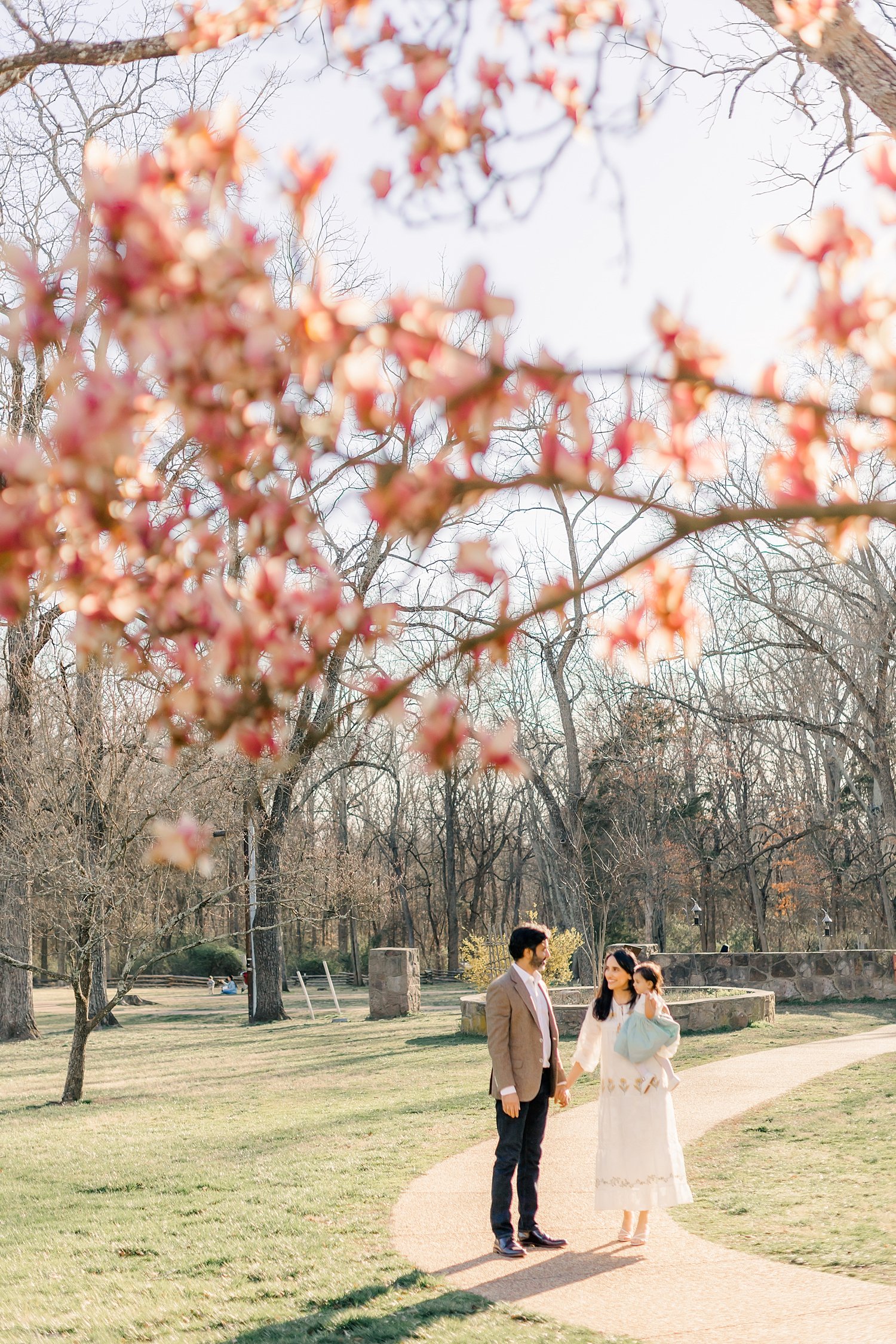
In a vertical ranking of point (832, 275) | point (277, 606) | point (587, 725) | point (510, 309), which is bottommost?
point (277, 606)

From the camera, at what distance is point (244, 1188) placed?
725cm

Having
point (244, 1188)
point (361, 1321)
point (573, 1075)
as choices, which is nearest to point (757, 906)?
point (244, 1188)

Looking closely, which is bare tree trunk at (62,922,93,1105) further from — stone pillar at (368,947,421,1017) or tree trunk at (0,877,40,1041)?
stone pillar at (368,947,421,1017)

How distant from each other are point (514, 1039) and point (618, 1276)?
1.17m

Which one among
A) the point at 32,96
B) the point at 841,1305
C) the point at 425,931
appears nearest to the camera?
the point at 841,1305

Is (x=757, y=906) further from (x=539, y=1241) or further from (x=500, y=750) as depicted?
(x=500, y=750)

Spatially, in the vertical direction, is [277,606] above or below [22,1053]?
above

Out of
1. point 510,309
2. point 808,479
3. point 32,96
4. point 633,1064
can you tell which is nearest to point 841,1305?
point 633,1064

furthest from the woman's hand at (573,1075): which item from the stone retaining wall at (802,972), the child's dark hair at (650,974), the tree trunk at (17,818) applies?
the stone retaining wall at (802,972)

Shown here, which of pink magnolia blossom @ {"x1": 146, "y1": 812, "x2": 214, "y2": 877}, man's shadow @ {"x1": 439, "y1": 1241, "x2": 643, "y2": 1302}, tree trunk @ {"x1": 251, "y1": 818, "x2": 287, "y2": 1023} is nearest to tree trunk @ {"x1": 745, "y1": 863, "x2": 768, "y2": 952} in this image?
tree trunk @ {"x1": 251, "y1": 818, "x2": 287, "y2": 1023}

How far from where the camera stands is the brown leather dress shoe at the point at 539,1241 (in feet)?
18.5

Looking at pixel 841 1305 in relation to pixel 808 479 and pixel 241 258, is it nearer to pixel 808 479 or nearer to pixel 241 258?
pixel 808 479

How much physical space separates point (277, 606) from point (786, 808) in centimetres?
2945

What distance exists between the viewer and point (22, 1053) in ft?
54.2
